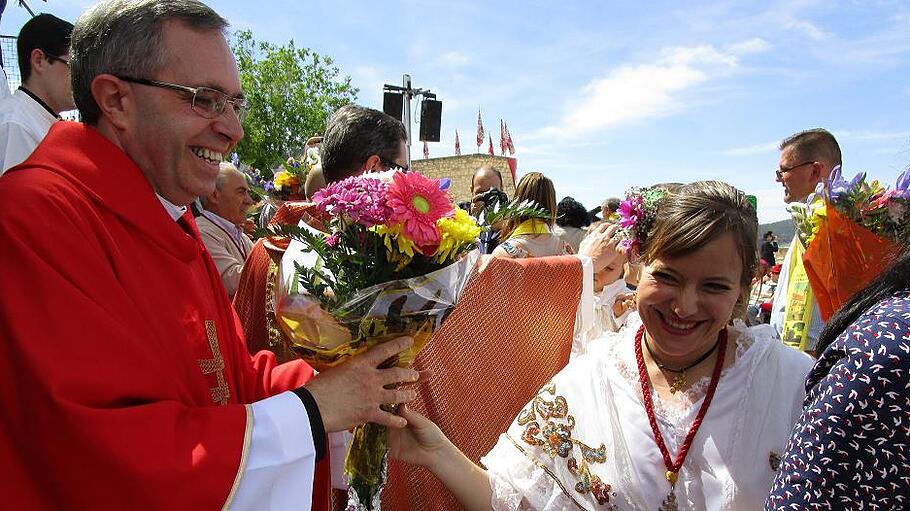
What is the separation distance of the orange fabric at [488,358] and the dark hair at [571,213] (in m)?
3.87

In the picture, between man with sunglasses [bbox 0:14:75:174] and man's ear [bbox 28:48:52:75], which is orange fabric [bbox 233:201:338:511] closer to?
man with sunglasses [bbox 0:14:75:174]

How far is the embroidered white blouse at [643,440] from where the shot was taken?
188 cm

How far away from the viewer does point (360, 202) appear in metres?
1.47

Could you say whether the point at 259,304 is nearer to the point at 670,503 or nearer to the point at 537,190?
the point at 670,503

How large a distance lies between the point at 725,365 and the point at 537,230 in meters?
2.22

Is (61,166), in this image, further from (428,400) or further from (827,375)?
(827,375)

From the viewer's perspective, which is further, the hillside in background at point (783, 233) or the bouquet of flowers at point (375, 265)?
the hillside in background at point (783, 233)

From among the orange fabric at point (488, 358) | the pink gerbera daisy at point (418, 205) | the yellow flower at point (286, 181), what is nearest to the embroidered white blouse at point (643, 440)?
the orange fabric at point (488, 358)

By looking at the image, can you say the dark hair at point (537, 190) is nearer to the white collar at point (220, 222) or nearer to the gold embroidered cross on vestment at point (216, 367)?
the white collar at point (220, 222)

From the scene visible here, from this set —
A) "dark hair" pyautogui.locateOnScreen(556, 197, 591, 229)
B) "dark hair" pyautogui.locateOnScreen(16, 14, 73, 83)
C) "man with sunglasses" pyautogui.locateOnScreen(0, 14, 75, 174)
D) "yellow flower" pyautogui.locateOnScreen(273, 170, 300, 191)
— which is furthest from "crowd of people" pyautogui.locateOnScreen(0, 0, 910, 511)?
"dark hair" pyautogui.locateOnScreen(556, 197, 591, 229)

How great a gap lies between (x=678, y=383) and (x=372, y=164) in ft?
4.62

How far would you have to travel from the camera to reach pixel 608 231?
3545 millimetres

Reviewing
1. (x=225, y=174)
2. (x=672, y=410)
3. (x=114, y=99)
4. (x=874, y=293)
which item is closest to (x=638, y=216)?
(x=672, y=410)

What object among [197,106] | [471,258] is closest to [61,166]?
→ [197,106]
